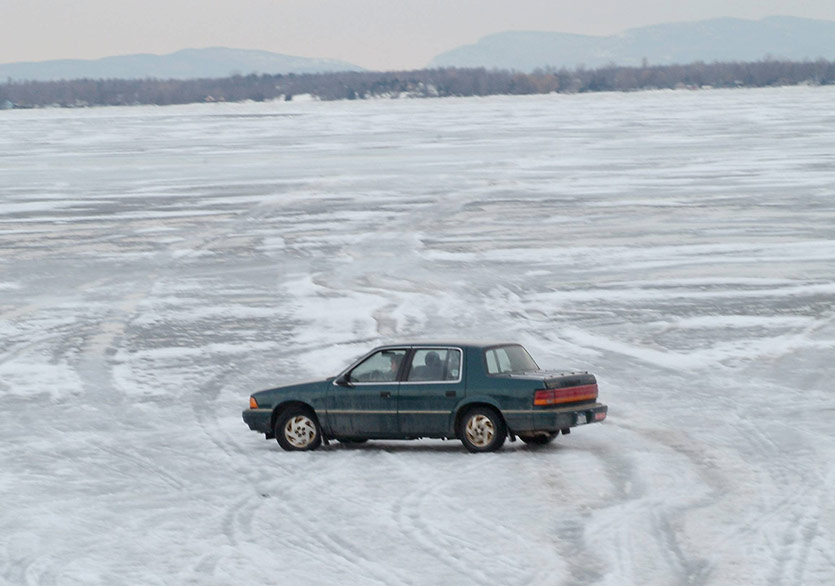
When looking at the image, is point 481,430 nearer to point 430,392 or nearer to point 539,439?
point 430,392

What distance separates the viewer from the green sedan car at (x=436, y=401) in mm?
12703

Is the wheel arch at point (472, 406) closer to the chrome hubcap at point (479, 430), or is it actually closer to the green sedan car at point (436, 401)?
the green sedan car at point (436, 401)

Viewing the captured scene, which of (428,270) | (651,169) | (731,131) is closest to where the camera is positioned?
(428,270)

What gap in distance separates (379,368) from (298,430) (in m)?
1.06

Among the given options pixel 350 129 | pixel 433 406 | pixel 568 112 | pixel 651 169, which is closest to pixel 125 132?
pixel 350 129

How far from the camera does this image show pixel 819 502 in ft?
34.8

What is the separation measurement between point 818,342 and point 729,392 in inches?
137

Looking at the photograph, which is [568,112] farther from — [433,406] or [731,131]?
[433,406]

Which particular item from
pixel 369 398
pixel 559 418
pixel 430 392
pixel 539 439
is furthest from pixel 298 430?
pixel 559 418

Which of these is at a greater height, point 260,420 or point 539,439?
point 260,420

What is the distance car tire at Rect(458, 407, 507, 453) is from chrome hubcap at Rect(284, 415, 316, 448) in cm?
163

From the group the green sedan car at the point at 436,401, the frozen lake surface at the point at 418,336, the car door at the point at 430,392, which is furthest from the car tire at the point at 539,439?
the car door at the point at 430,392

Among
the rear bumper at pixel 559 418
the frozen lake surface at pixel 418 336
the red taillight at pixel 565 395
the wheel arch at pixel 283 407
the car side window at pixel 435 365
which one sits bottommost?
→ the frozen lake surface at pixel 418 336

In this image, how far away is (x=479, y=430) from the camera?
13.0 metres
